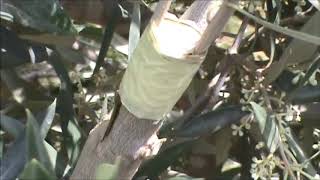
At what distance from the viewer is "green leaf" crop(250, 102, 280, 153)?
752 millimetres

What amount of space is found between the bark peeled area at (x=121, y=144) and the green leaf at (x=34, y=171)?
95 mm

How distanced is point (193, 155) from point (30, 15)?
1.52 feet

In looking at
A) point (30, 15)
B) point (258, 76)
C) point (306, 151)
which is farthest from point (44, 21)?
point (306, 151)

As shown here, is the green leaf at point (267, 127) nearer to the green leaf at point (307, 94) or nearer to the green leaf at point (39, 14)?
the green leaf at point (307, 94)

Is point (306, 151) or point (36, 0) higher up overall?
point (36, 0)

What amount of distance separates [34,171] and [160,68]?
0.12 m

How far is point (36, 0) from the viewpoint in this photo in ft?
2.37

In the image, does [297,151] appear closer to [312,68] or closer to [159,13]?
[312,68]

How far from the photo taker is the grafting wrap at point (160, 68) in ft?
1.74

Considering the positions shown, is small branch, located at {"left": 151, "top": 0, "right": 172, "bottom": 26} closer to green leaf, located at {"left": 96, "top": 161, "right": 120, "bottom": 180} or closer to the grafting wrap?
the grafting wrap

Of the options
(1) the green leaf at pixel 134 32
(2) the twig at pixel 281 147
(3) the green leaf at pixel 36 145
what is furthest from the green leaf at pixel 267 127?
(3) the green leaf at pixel 36 145

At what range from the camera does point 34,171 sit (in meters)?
0.51

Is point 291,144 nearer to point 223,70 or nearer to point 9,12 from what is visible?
point 223,70

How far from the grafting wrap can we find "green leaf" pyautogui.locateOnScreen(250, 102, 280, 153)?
0.65ft
